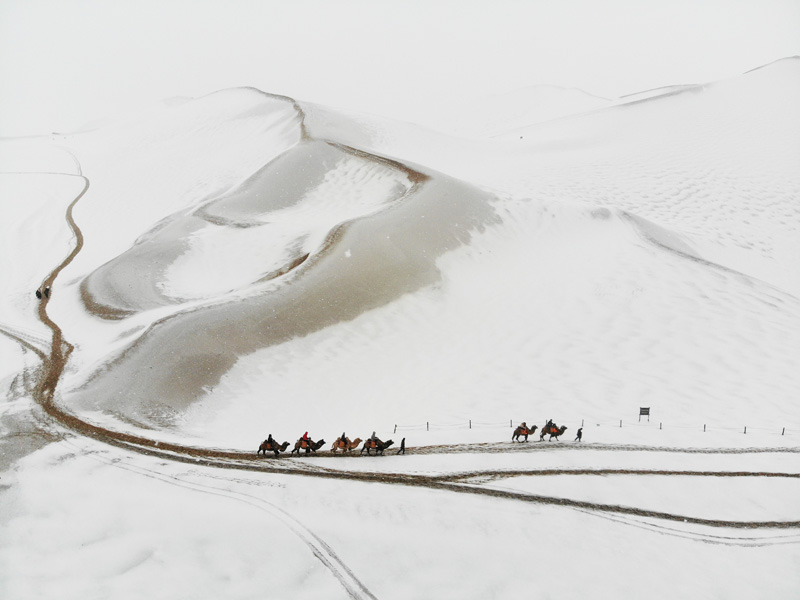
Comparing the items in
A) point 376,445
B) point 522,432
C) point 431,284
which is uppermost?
point 431,284

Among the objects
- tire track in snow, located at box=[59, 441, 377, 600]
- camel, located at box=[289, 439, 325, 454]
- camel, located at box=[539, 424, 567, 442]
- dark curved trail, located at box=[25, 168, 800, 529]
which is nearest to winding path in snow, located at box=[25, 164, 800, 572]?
dark curved trail, located at box=[25, 168, 800, 529]

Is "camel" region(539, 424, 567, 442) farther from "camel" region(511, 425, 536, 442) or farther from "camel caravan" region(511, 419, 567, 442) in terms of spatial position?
"camel" region(511, 425, 536, 442)

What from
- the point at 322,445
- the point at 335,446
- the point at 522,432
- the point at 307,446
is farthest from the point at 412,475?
Answer: the point at 522,432

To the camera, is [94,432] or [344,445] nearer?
[94,432]

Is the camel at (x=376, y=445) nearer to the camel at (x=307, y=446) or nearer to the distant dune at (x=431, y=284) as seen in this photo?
the camel at (x=307, y=446)

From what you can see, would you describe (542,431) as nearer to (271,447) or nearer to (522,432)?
(522,432)

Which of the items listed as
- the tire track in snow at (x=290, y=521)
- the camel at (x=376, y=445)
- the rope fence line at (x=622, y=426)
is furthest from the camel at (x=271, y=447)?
the rope fence line at (x=622, y=426)

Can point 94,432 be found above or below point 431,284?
below
